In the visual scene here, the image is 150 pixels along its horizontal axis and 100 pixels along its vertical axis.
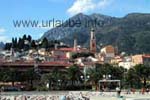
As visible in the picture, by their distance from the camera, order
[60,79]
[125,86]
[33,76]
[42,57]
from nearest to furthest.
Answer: [125,86]
[60,79]
[33,76]
[42,57]

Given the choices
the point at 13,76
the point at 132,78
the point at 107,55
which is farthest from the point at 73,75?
the point at 107,55

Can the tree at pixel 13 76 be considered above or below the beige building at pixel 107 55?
below

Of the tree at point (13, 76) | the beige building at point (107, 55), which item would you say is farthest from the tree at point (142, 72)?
the beige building at point (107, 55)

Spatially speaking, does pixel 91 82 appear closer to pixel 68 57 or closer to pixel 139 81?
pixel 139 81

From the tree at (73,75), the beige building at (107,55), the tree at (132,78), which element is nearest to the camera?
the tree at (132,78)

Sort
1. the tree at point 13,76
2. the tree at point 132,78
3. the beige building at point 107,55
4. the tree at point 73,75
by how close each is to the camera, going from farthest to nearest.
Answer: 1. the beige building at point 107,55
2. the tree at point 13,76
3. the tree at point 73,75
4. the tree at point 132,78

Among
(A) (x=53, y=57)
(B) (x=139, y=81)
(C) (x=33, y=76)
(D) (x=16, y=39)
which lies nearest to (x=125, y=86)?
(B) (x=139, y=81)

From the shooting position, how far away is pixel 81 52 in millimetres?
176375

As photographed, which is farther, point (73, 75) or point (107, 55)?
point (107, 55)

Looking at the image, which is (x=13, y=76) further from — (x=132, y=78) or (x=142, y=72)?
(x=142, y=72)

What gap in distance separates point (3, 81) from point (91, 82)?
1815cm

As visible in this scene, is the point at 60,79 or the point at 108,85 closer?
the point at 108,85

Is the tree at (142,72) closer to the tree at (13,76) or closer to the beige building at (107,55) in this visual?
the tree at (13,76)

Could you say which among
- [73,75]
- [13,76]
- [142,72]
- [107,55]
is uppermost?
[107,55]
